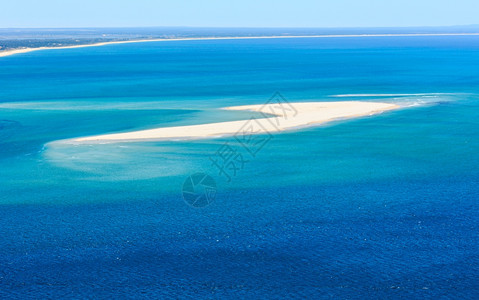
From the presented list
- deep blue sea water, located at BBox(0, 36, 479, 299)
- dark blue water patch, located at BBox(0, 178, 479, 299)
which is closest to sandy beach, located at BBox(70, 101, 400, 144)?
deep blue sea water, located at BBox(0, 36, 479, 299)

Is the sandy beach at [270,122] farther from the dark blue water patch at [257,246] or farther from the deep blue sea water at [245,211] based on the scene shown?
the dark blue water patch at [257,246]

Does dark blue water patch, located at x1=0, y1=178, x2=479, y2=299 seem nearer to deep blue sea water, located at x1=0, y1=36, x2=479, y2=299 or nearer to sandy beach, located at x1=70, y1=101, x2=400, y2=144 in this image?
deep blue sea water, located at x1=0, y1=36, x2=479, y2=299

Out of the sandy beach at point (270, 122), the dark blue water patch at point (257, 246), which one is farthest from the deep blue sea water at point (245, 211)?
the sandy beach at point (270, 122)

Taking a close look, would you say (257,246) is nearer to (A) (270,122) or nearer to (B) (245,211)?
(B) (245,211)

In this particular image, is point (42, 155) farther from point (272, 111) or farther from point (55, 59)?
point (55, 59)

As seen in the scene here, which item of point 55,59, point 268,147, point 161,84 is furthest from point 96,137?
point 55,59

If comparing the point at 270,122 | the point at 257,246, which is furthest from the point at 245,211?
the point at 270,122

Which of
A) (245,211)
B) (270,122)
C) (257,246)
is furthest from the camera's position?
(270,122)
